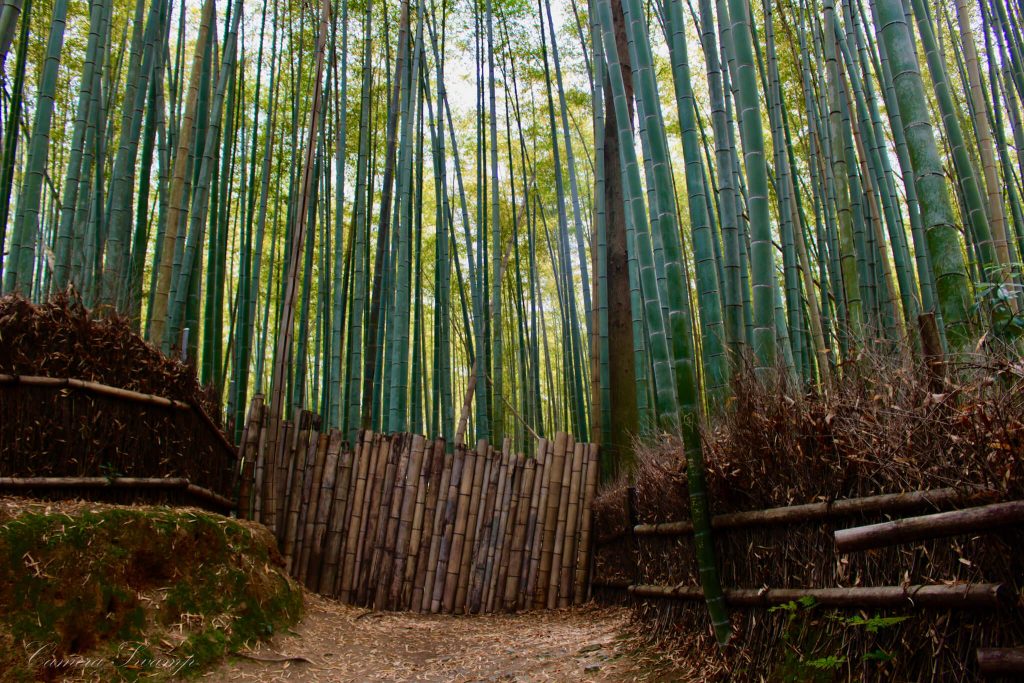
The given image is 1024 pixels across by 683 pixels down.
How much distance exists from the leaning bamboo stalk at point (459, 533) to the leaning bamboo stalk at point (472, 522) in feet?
0.04

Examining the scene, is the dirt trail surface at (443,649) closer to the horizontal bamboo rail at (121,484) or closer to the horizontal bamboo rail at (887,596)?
the horizontal bamboo rail at (887,596)

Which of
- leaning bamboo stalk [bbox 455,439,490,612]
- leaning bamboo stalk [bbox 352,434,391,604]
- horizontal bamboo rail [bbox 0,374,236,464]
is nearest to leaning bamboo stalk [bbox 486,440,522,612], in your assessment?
leaning bamboo stalk [bbox 455,439,490,612]

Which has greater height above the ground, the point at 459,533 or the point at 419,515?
the point at 419,515

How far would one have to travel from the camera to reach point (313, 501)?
3928 mm

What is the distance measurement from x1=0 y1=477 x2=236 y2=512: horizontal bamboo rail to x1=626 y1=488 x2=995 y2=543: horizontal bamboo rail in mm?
2114

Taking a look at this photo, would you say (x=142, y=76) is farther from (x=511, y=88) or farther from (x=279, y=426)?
(x=511, y=88)

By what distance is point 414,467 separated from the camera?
4004mm

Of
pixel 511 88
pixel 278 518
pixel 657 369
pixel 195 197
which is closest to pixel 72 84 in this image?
pixel 195 197

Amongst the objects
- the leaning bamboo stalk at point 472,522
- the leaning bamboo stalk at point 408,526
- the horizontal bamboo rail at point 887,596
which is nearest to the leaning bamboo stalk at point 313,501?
the leaning bamboo stalk at point 408,526

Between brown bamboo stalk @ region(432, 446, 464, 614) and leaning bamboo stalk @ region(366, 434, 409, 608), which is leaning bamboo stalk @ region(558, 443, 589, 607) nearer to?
brown bamboo stalk @ region(432, 446, 464, 614)

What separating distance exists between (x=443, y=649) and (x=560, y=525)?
3.72 feet

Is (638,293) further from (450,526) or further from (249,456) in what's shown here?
(249,456)

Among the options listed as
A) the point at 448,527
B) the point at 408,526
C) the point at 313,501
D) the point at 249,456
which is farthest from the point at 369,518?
the point at 249,456

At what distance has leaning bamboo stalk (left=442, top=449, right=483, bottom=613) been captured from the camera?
3900 mm
